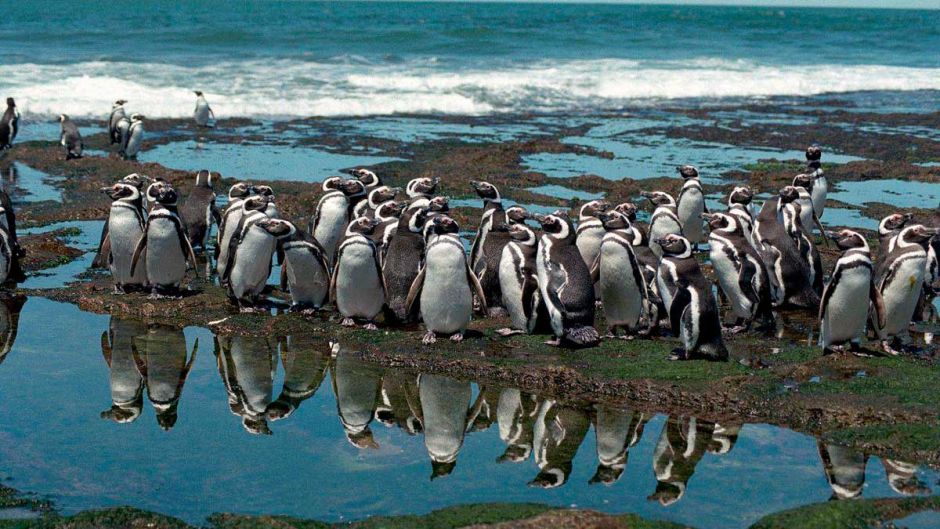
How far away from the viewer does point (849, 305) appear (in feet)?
28.1

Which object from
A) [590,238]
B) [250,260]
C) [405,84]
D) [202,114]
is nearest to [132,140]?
[202,114]

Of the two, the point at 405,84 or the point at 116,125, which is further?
the point at 405,84

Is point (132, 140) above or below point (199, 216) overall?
below

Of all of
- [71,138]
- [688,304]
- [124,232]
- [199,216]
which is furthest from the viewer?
[71,138]

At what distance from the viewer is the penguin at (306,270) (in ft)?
32.4

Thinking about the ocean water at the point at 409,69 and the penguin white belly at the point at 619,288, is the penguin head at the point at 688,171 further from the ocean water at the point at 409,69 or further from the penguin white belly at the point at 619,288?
the ocean water at the point at 409,69

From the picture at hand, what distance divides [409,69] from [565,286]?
35732 mm

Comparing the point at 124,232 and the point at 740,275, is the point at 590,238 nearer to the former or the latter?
the point at 740,275

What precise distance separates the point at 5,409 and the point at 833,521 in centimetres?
524

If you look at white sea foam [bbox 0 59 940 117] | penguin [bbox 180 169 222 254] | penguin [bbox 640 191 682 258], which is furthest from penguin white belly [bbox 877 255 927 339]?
white sea foam [bbox 0 59 940 117]

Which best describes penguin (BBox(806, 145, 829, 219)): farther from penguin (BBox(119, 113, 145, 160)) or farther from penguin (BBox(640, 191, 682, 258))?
penguin (BBox(119, 113, 145, 160))

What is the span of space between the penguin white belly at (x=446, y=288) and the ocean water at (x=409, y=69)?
21.0 meters

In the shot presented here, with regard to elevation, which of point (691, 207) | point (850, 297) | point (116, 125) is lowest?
point (116, 125)

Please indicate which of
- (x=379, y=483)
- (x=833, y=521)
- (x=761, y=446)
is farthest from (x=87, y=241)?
(x=833, y=521)
